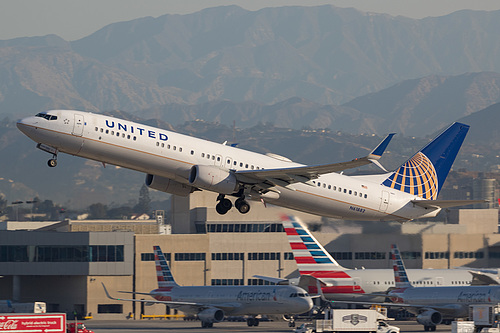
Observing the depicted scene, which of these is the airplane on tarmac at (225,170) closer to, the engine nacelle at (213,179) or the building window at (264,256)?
the engine nacelle at (213,179)

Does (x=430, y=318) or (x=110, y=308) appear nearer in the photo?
(x=430, y=318)

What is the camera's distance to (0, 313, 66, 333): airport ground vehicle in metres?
47.9

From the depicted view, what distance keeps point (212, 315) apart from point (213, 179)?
26.4m

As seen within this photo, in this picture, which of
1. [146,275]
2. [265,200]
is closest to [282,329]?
[265,200]

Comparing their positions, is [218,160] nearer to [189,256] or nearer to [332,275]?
[332,275]

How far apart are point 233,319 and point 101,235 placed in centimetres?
2539

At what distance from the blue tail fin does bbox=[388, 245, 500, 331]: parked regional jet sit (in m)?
9.66

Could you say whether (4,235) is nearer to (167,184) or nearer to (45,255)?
(45,255)

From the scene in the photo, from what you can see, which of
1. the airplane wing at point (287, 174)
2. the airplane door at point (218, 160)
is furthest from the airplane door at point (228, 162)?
the airplane wing at point (287, 174)

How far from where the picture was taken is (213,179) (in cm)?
5156

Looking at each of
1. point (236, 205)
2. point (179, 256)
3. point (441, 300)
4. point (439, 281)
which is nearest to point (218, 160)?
point (236, 205)

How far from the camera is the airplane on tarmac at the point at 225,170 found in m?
49.9

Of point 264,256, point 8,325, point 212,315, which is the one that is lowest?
point 212,315

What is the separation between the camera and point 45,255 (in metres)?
100
